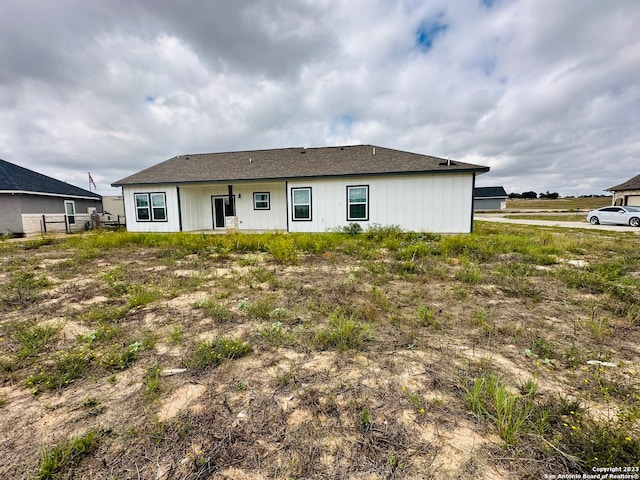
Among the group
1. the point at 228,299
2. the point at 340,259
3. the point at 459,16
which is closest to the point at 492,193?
the point at 459,16

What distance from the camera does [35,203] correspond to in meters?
14.9

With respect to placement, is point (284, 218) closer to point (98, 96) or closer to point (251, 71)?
point (251, 71)

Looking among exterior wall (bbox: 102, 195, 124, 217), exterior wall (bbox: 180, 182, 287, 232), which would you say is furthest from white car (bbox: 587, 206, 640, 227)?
exterior wall (bbox: 102, 195, 124, 217)

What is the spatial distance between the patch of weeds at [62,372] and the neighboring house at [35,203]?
1742cm

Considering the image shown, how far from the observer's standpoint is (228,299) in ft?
13.8

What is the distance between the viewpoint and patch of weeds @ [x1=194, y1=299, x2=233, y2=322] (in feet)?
11.4

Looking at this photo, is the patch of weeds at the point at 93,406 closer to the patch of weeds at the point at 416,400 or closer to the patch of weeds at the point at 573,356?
the patch of weeds at the point at 416,400

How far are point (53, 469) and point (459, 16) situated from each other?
1408 centimetres

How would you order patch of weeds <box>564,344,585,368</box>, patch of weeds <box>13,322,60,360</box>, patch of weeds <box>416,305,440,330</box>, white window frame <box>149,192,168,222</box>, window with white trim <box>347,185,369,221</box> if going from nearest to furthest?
patch of weeds <box>564,344,585,368</box> < patch of weeds <box>13,322,60,360</box> < patch of weeds <box>416,305,440,330</box> < window with white trim <box>347,185,369,221</box> < white window frame <box>149,192,168,222</box>

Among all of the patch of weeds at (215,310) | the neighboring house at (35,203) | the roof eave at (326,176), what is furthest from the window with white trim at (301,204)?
the neighboring house at (35,203)

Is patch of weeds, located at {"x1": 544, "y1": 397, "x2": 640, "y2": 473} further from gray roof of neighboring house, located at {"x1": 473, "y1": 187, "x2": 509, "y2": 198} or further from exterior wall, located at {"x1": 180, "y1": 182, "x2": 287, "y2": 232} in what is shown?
gray roof of neighboring house, located at {"x1": 473, "y1": 187, "x2": 509, "y2": 198}

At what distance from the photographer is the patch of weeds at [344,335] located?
2.75m

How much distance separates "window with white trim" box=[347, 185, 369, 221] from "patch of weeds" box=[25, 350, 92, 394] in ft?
33.3

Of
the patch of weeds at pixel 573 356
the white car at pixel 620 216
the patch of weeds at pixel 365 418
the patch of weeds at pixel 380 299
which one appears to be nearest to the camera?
the patch of weeds at pixel 365 418
